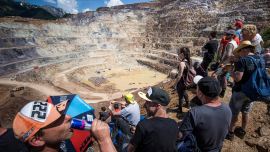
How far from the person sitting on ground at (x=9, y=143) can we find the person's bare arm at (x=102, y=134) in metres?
0.87

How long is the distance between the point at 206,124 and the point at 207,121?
0.04m

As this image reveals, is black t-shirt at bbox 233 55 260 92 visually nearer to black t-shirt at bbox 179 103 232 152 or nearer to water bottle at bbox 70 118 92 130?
black t-shirt at bbox 179 103 232 152

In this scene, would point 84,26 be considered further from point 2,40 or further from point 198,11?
point 198,11

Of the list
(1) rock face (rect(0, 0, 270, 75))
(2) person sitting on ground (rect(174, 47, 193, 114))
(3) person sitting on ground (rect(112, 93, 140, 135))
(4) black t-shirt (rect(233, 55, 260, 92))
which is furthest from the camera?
(1) rock face (rect(0, 0, 270, 75))

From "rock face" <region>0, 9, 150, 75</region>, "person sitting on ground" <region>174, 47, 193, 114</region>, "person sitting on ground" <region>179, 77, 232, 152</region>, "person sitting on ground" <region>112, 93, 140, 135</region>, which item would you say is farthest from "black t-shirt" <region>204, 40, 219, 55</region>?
"rock face" <region>0, 9, 150, 75</region>

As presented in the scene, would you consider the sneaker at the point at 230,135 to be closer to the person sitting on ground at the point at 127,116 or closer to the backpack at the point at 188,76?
the backpack at the point at 188,76

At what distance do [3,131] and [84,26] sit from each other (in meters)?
32.1

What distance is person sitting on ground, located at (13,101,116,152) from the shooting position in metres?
2.04

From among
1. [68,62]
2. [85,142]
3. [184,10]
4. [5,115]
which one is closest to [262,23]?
[184,10]

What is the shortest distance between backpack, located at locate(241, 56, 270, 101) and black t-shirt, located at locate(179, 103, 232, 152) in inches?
50.7

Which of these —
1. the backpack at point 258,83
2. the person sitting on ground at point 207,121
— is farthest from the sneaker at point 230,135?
the person sitting on ground at point 207,121

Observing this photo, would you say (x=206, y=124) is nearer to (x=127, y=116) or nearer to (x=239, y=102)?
(x=239, y=102)

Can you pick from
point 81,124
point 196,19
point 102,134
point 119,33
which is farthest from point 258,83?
point 119,33

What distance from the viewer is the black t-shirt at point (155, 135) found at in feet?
10.5
